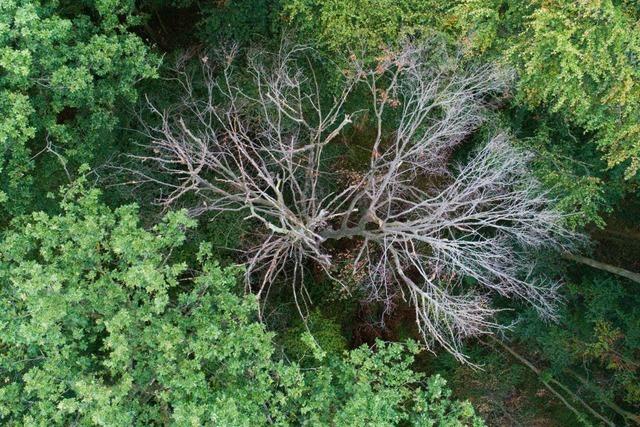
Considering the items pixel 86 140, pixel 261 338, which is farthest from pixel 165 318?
pixel 86 140

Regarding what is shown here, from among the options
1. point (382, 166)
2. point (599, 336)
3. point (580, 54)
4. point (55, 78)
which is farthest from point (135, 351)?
point (599, 336)

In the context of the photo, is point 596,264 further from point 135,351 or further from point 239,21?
point 135,351

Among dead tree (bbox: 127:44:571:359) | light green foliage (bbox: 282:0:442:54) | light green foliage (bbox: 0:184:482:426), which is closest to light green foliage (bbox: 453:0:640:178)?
dead tree (bbox: 127:44:571:359)

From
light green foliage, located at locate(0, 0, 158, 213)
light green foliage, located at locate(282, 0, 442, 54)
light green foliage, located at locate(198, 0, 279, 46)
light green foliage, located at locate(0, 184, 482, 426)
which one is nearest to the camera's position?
light green foliage, located at locate(0, 184, 482, 426)

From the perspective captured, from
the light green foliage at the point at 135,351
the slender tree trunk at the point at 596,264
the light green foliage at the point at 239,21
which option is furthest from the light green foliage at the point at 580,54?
the light green foliage at the point at 135,351

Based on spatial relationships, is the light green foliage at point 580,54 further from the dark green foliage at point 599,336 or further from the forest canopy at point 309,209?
the dark green foliage at point 599,336

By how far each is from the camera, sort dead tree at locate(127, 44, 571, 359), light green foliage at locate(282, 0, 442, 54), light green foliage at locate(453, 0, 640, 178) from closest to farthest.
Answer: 1. light green foliage at locate(453, 0, 640, 178)
2. dead tree at locate(127, 44, 571, 359)
3. light green foliage at locate(282, 0, 442, 54)

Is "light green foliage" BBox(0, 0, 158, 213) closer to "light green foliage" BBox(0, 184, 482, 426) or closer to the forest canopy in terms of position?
the forest canopy
